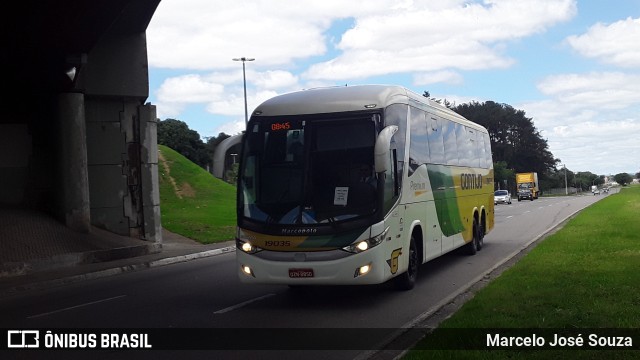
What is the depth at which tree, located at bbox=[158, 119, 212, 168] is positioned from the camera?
304 feet

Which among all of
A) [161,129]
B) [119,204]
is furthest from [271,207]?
[161,129]

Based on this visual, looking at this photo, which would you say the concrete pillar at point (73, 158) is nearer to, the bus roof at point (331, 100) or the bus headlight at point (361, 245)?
the bus roof at point (331, 100)

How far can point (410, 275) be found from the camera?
1185 cm

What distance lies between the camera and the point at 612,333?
7.00 meters

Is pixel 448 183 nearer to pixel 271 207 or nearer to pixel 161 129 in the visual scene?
pixel 271 207

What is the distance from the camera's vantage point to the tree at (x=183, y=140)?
92.8 m

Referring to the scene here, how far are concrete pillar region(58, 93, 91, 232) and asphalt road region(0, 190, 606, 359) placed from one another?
4.85 meters

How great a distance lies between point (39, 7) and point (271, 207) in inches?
379

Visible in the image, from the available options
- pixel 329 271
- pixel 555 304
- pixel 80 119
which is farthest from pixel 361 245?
pixel 80 119

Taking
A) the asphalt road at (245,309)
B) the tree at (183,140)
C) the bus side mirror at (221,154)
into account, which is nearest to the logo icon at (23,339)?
the asphalt road at (245,309)

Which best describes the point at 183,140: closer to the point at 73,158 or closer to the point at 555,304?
the point at 73,158

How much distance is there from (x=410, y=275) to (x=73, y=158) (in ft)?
41.0

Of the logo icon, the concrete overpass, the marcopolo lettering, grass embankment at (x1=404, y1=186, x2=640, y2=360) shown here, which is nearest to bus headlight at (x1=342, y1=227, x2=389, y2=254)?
grass embankment at (x1=404, y1=186, x2=640, y2=360)

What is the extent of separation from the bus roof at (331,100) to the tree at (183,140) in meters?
82.8
